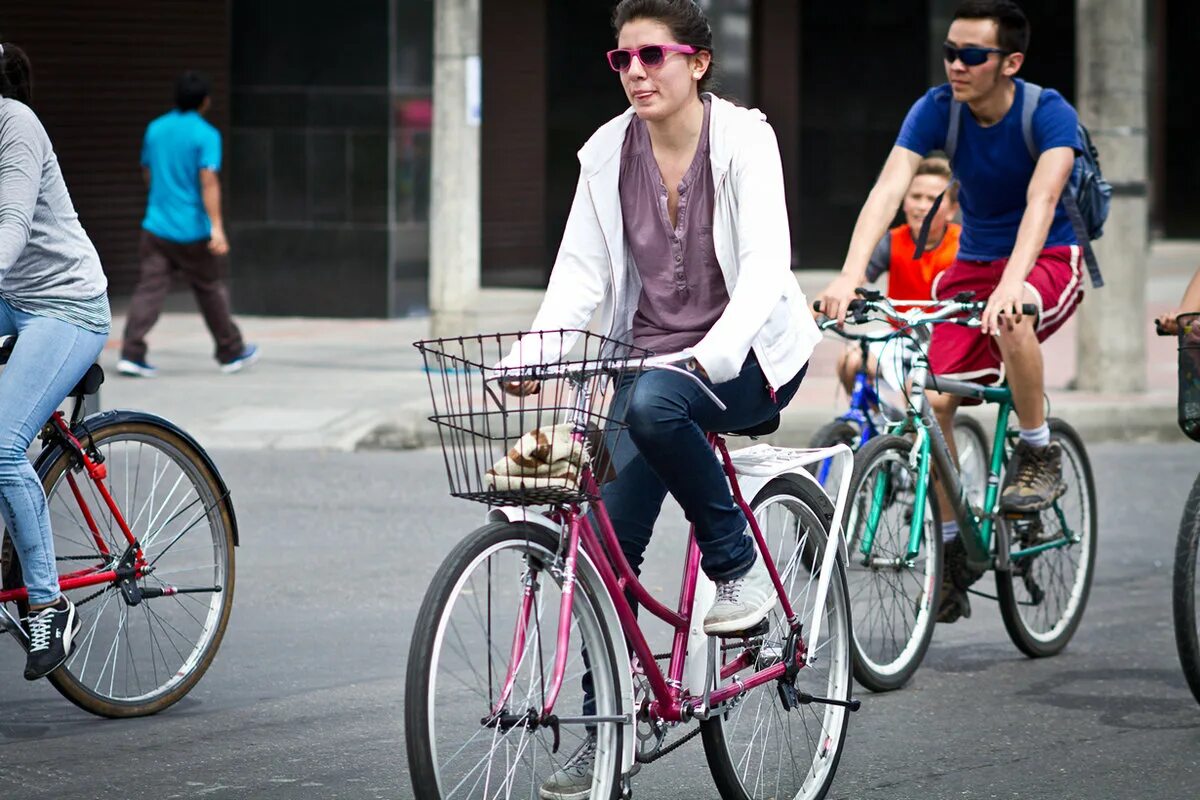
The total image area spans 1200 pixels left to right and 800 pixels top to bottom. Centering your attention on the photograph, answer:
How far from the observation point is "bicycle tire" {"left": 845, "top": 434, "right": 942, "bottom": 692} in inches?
229

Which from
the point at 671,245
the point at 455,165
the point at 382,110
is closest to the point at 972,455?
the point at 671,245

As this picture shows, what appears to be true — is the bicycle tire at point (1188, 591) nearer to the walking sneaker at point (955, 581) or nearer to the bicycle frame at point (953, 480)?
the bicycle frame at point (953, 480)

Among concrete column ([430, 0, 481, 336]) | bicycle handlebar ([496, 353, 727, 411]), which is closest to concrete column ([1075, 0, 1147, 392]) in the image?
concrete column ([430, 0, 481, 336])

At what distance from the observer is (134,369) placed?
12.7 meters

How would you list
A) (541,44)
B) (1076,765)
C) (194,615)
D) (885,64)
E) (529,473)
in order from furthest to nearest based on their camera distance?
(885,64), (541,44), (194,615), (1076,765), (529,473)

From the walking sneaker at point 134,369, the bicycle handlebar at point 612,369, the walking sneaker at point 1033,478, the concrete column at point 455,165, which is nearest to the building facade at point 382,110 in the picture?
the concrete column at point 455,165

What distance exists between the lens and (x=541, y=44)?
2017 centimetres

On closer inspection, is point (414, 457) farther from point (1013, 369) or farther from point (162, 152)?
point (1013, 369)

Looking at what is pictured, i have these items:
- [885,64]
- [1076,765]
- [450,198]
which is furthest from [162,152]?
[885,64]

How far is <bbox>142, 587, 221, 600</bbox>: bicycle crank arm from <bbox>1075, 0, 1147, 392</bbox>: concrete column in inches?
284

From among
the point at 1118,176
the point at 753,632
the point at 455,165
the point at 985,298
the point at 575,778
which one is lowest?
the point at 575,778

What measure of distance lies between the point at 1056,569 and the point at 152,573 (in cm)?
292

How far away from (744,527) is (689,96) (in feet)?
3.04

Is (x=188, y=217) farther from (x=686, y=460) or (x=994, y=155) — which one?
(x=686, y=460)
